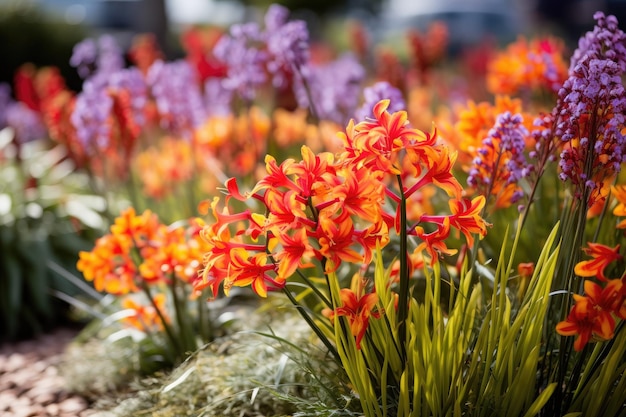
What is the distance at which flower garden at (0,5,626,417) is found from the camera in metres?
2.01

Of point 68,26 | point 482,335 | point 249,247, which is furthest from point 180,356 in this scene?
point 68,26

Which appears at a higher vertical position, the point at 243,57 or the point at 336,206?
the point at 243,57

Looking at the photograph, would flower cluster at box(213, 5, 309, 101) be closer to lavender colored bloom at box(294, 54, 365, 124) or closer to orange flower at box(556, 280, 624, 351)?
lavender colored bloom at box(294, 54, 365, 124)

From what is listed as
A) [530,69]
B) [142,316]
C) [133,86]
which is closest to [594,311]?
[142,316]

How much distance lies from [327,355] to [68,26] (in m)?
12.2

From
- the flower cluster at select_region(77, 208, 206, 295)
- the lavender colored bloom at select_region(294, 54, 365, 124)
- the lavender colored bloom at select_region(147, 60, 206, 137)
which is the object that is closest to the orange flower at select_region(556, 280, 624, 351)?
the flower cluster at select_region(77, 208, 206, 295)

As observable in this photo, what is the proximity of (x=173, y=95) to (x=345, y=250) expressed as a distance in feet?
8.88

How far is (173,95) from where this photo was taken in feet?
14.5

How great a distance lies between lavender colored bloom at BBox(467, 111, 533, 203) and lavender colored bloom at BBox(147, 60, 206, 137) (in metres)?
2.35

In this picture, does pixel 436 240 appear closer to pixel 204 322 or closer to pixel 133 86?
pixel 204 322

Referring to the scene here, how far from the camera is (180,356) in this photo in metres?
3.13

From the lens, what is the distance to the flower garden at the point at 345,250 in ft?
6.59

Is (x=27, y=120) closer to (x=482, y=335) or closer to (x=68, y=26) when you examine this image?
(x=482, y=335)

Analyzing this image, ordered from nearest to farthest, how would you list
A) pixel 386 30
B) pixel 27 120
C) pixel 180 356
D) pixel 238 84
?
pixel 180 356, pixel 238 84, pixel 27 120, pixel 386 30
